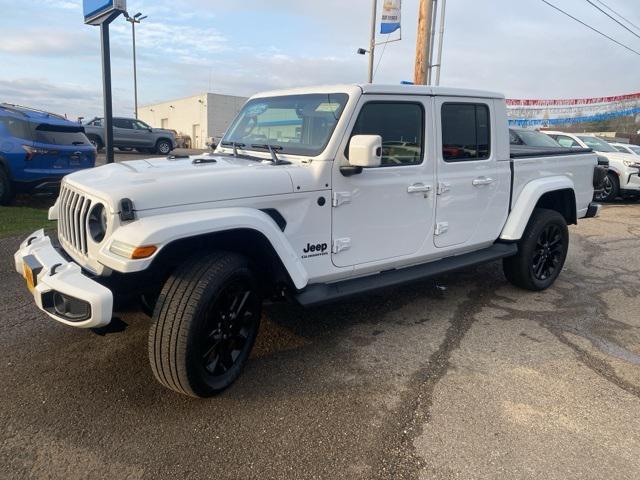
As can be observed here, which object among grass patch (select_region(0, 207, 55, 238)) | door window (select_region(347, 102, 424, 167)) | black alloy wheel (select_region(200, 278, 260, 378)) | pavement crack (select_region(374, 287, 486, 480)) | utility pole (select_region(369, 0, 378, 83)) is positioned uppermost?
utility pole (select_region(369, 0, 378, 83))

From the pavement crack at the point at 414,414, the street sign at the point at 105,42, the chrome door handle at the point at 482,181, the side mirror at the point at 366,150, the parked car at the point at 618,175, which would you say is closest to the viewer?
the pavement crack at the point at 414,414

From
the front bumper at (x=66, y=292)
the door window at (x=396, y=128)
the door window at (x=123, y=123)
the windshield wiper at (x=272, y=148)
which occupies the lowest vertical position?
the front bumper at (x=66, y=292)

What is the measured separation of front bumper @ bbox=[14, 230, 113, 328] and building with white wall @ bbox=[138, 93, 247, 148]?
39.1 metres

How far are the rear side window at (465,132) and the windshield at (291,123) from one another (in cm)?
107

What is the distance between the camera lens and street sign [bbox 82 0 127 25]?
6.40 m

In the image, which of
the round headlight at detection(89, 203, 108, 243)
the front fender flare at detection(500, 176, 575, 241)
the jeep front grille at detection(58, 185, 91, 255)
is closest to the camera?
the round headlight at detection(89, 203, 108, 243)

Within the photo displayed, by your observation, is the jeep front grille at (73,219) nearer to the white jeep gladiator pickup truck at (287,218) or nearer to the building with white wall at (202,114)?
the white jeep gladiator pickup truck at (287,218)

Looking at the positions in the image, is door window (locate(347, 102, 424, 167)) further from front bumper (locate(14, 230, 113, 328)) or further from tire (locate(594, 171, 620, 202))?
tire (locate(594, 171, 620, 202))

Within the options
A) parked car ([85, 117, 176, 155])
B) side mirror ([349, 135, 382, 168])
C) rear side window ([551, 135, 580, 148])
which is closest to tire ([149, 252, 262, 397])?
side mirror ([349, 135, 382, 168])

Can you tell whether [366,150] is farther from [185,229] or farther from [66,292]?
[66,292]

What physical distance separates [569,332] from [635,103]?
2742cm

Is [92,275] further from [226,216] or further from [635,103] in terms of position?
[635,103]

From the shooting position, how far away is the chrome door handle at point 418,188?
3.82 metres

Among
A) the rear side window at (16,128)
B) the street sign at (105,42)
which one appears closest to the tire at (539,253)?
the street sign at (105,42)
